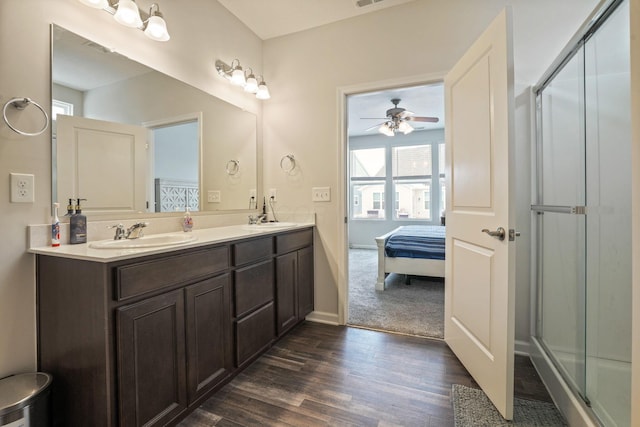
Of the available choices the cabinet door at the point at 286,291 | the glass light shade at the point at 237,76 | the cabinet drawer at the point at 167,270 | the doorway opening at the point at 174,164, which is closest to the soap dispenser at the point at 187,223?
the doorway opening at the point at 174,164

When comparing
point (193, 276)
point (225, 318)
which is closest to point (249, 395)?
point (225, 318)

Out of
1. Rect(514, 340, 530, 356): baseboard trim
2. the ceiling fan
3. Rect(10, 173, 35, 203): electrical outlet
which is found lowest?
Rect(514, 340, 530, 356): baseboard trim

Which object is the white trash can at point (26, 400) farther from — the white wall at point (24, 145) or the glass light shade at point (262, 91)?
the glass light shade at point (262, 91)

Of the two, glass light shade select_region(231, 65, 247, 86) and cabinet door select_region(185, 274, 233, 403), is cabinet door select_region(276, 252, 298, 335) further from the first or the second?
glass light shade select_region(231, 65, 247, 86)

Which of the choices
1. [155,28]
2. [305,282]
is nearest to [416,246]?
[305,282]

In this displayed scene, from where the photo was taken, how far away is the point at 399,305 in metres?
3.00

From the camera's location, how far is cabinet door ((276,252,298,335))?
7.02ft

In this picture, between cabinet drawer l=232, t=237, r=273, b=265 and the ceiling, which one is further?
the ceiling

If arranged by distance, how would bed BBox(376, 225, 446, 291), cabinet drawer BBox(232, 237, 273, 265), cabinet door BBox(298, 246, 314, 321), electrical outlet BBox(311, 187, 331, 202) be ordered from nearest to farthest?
1. cabinet drawer BBox(232, 237, 273, 265)
2. cabinet door BBox(298, 246, 314, 321)
3. electrical outlet BBox(311, 187, 331, 202)
4. bed BBox(376, 225, 446, 291)

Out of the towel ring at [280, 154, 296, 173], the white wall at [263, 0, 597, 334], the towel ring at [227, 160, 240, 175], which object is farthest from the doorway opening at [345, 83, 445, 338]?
the towel ring at [227, 160, 240, 175]

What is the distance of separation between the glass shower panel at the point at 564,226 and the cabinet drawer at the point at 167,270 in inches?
75.2

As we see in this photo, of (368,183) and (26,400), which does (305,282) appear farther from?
(368,183)

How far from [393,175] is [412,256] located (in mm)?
3382

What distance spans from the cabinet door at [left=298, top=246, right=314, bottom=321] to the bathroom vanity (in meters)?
0.75
